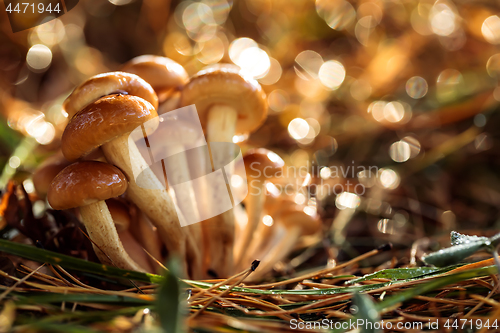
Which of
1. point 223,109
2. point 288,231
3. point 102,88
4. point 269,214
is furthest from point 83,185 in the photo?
point 288,231

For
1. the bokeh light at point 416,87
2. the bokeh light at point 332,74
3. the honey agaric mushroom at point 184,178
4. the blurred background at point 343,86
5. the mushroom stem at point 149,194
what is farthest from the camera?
the bokeh light at point 332,74

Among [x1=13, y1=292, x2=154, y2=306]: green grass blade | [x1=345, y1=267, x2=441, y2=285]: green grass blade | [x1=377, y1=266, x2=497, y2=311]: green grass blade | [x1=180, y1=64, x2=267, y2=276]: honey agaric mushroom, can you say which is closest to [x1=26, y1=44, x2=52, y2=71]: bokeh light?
[x1=180, y1=64, x2=267, y2=276]: honey agaric mushroom

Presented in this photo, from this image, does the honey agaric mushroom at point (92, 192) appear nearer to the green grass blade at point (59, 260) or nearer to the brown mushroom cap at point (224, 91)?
the green grass blade at point (59, 260)

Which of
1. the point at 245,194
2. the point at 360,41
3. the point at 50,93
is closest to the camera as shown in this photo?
the point at 245,194

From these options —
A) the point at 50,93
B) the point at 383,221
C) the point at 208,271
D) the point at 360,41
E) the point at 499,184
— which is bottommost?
the point at 208,271

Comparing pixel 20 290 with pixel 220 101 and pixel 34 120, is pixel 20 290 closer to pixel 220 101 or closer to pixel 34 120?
pixel 220 101

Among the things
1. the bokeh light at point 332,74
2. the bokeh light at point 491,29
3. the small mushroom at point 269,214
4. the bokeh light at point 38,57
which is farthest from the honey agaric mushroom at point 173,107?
the bokeh light at point 491,29

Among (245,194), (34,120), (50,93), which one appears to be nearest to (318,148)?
(245,194)
